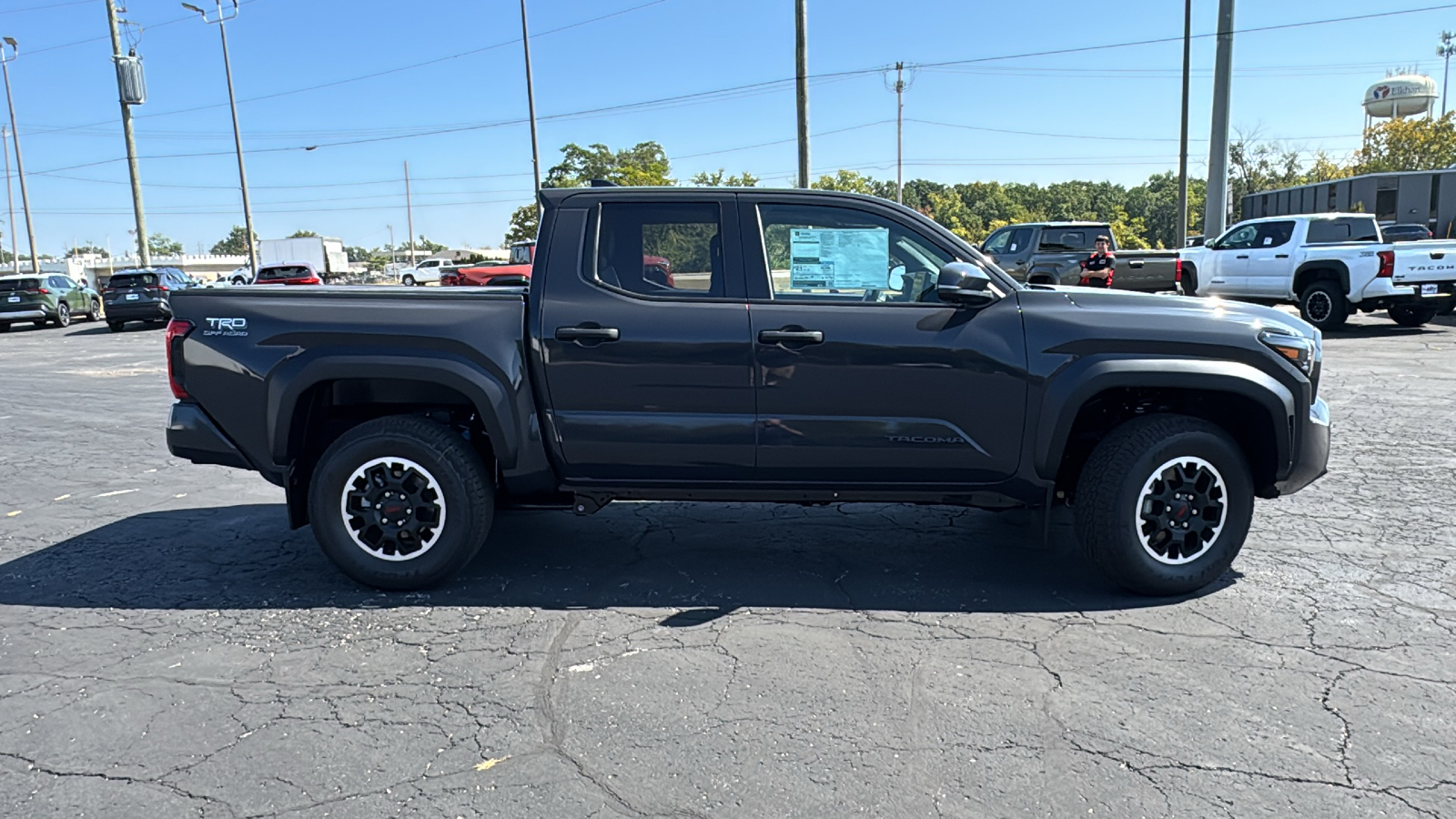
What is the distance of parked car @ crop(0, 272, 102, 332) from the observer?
2486cm

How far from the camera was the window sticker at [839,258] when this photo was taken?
4434mm

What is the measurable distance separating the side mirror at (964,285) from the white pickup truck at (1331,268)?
1371cm

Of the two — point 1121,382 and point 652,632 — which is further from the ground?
point 1121,382

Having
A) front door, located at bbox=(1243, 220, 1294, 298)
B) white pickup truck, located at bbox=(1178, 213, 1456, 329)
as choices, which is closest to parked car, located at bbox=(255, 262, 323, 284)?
white pickup truck, located at bbox=(1178, 213, 1456, 329)

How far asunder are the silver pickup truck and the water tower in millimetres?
63396

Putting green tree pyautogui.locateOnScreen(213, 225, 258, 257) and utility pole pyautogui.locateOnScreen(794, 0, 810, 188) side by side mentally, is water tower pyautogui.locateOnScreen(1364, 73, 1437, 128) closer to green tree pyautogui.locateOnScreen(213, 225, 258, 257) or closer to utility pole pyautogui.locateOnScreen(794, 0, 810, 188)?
utility pole pyautogui.locateOnScreen(794, 0, 810, 188)

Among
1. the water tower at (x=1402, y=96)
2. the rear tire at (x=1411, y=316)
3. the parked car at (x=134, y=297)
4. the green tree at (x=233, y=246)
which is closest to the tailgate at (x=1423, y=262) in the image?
the rear tire at (x=1411, y=316)

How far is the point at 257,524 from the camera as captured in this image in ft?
18.9

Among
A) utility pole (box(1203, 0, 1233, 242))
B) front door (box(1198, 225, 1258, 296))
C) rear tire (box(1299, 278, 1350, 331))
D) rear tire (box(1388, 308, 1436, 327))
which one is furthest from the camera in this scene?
utility pole (box(1203, 0, 1233, 242))

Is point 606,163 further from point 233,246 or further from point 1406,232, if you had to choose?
point 233,246

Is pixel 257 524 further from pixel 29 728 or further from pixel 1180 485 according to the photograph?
pixel 1180 485

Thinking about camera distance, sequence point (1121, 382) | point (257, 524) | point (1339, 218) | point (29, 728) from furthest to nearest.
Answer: point (1339, 218) → point (257, 524) → point (1121, 382) → point (29, 728)

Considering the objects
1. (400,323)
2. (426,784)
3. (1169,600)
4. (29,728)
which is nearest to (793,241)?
(400,323)

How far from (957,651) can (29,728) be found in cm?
333
